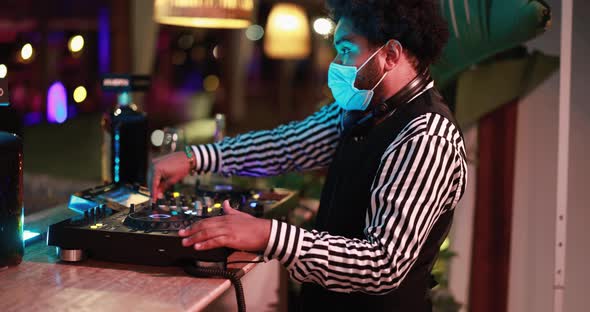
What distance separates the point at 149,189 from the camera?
222cm

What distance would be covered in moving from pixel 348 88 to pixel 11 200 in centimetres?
91

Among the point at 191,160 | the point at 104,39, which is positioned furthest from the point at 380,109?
the point at 104,39

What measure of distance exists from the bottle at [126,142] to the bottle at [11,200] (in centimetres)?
67

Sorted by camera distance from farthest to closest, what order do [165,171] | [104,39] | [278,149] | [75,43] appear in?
[104,39]
[75,43]
[278,149]
[165,171]

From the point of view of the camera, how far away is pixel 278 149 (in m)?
2.36

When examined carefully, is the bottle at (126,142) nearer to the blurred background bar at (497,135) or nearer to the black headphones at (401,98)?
the blurred background bar at (497,135)

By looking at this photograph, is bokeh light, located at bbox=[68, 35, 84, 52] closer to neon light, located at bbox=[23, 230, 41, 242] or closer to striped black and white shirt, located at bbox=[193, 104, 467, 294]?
neon light, located at bbox=[23, 230, 41, 242]

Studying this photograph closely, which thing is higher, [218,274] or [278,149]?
[278,149]

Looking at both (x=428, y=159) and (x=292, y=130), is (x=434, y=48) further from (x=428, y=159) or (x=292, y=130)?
(x=292, y=130)

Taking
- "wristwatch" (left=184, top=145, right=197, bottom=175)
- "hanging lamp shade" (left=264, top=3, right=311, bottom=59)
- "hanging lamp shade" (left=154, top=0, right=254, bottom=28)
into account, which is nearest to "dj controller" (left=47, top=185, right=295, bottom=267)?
"wristwatch" (left=184, top=145, right=197, bottom=175)

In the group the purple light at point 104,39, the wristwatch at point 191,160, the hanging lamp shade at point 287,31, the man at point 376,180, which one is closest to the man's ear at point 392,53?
the man at point 376,180

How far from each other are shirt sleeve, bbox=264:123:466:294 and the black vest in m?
0.14

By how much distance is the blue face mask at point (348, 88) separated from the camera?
1891mm

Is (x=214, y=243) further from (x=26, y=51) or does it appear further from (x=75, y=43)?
(x=75, y=43)
